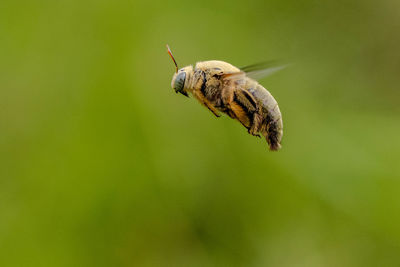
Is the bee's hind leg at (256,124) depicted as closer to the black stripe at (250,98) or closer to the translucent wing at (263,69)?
the black stripe at (250,98)

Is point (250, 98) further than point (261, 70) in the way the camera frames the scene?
Yes

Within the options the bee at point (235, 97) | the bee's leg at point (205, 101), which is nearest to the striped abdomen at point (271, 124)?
the bee at point (235, 97)

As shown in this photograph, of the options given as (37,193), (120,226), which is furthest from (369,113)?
(37,193)

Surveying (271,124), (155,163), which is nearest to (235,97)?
(271,124)

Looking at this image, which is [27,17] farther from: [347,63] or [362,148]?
[347,63]

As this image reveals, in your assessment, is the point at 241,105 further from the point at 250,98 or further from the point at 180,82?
the point at 180,82

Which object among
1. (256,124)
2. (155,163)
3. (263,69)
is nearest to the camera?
(263,69)

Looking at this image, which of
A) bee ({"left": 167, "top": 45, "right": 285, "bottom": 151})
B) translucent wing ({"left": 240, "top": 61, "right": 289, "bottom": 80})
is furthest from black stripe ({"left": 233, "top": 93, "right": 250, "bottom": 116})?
translucent wing ({"left": 240, "top": 61, "right": 289, "bottom": 80})
